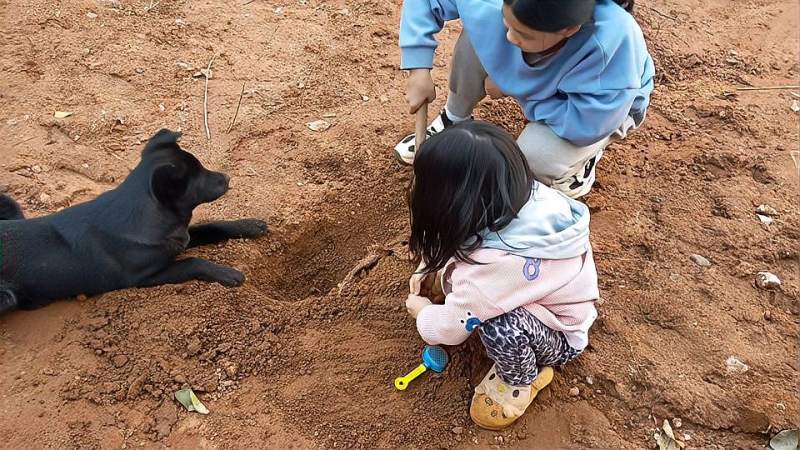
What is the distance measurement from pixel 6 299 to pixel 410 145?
1.88 metres

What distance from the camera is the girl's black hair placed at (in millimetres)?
1812

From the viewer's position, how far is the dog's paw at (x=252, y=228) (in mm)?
3078

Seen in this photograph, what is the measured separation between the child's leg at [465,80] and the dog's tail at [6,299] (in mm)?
2056

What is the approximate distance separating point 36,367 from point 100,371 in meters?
0.24

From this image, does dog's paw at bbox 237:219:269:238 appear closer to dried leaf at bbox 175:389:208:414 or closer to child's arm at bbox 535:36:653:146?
dried leaf at bbox 175:389:208:414

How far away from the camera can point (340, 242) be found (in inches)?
126

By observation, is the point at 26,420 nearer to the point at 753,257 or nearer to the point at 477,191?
the point at 477,191

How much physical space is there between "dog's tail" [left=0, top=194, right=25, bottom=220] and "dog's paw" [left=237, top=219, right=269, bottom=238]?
95 cm

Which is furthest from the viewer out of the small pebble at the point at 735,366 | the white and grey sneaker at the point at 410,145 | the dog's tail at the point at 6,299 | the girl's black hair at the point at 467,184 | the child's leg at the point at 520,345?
the white and grey sneaker at the point at 410,145

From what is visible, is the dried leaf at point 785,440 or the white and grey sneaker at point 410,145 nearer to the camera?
the dried leaf at point 785,440

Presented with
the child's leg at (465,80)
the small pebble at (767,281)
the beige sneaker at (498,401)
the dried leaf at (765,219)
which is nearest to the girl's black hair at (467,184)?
the beige sneaker at (498,401)

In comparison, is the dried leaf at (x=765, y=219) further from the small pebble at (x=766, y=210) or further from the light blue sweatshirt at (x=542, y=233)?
the light blue sweatshirt at (x=542, y=233)

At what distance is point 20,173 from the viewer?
3.21 metres

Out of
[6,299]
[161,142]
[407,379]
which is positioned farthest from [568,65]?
[6,299]
